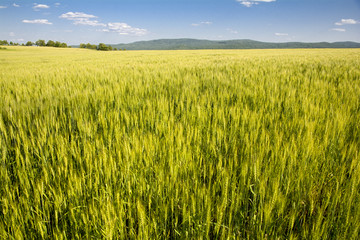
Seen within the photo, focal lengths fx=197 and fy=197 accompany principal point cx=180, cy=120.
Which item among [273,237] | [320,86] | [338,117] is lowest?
[273,237]

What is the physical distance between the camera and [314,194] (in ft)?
2.41

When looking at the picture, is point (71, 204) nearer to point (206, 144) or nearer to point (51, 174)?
point (51, 174)

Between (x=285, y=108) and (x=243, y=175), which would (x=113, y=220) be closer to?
(x=243, y=175)

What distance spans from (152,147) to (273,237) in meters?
0.55

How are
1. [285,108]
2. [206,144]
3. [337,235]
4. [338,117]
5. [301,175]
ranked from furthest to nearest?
1. [285,108]
2. [338,117]
3. [206,144]
4. [301,175]
5. [337,235]

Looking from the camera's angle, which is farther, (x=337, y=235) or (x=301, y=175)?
(x=301, y=175)

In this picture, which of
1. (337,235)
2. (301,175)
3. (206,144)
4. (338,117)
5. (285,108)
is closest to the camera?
(337,235)

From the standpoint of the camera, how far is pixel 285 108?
156 centimetres

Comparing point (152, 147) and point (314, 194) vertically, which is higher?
point (152, 147)

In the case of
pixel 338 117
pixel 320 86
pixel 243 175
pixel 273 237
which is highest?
pixel 320 86

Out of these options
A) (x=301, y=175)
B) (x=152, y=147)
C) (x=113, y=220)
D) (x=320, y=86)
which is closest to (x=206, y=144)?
(x=152, y=147)

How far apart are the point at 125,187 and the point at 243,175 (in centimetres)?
44

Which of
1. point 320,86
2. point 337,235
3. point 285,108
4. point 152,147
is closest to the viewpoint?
point 337,235

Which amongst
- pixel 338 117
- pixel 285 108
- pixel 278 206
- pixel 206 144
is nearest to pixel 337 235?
pixel 278 206
